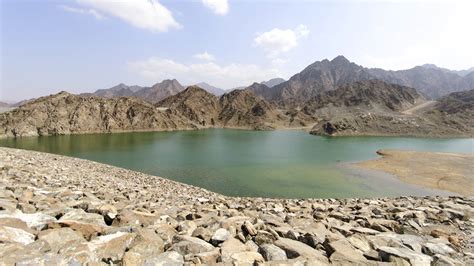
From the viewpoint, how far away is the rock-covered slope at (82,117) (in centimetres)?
7294

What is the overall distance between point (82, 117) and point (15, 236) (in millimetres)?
88426

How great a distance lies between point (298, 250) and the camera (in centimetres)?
557

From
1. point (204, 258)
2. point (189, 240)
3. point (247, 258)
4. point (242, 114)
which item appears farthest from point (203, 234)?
point (242, 114)

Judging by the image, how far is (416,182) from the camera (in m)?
27.2

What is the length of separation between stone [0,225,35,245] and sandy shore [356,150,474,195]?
30.1 meters

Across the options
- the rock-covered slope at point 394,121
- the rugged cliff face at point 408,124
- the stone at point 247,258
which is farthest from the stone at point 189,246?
the rugged cliff face at point 408,124

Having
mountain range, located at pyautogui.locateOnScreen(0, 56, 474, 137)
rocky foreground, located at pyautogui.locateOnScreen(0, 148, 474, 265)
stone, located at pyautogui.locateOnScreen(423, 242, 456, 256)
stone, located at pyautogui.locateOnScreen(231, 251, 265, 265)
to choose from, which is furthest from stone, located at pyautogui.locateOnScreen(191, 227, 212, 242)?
mountain range, located at pyautogui.locateOnScreen(0, 56, 474, 137)

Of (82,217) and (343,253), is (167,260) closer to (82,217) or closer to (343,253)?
(82,217)

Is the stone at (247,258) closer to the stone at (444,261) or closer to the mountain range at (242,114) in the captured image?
the stone at (444,261)

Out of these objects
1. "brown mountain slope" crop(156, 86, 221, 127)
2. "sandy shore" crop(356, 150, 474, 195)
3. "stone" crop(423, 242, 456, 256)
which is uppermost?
"brown mountain slope" crop(156, 86, 221, 127)

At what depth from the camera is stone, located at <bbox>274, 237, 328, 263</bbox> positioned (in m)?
5.38

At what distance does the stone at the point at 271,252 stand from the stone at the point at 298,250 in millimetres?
124

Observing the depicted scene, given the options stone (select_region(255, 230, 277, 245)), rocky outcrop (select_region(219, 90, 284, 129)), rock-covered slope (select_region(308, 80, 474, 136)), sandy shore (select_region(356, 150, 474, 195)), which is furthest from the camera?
rocky outcrop (select_region(219, 90, 284, 129))

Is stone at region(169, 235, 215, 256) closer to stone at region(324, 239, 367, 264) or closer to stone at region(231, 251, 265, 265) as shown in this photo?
stone at region(231, 251, 265, 265)
